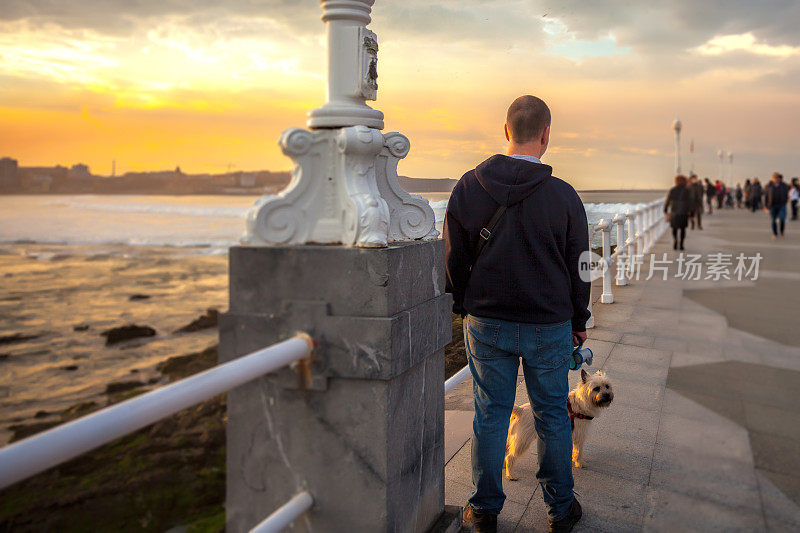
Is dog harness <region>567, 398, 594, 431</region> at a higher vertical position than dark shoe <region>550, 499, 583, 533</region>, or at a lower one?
higher

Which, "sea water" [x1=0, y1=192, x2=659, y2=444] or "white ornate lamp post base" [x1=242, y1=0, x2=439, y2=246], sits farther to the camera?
"sea water" [x1=0, y1=192, x2=659, y2=444]

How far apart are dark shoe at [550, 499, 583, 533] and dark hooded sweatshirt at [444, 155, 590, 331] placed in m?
1.04

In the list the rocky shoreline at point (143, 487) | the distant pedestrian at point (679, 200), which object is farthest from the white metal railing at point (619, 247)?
the rocky shoreline at point (143, 487)

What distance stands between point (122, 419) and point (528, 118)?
2.08 m

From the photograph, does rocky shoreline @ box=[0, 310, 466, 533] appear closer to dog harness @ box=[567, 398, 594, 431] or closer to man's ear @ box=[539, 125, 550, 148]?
dog harness @ box=[567, 398, 594, 431]

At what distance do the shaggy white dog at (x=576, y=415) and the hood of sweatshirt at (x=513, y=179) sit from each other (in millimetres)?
1450

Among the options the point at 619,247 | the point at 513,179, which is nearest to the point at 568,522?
the point at 513,179

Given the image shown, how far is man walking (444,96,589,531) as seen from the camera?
2.67 m

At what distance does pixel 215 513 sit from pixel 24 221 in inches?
3847

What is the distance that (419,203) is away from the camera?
2566mm

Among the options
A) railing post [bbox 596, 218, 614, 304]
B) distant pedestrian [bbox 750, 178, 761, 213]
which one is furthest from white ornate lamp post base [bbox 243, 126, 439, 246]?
distant pedestrian [bbox 750, 178, 761, 213]

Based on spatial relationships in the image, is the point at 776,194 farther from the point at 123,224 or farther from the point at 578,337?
the point at 123,224

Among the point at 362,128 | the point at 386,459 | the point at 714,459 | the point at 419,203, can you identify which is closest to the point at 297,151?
the point at 362,128

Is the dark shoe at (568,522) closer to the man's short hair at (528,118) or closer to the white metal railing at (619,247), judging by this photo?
the man's short hair at (528,118)
